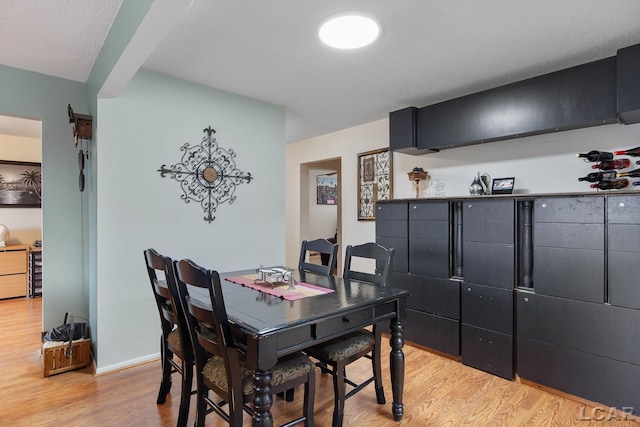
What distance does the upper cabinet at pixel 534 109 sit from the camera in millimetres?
2191

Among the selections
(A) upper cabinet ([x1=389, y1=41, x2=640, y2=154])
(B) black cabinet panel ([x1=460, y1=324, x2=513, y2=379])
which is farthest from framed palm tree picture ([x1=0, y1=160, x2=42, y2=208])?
(B) black cabinet panel ([x1=460, y1=324, x2=513, y2=379])

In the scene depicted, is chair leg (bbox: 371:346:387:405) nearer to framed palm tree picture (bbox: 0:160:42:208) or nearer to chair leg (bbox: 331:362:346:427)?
chair leg (bbox: 331:362:346:427)

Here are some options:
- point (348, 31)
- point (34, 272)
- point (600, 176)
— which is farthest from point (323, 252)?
point (34, 272)

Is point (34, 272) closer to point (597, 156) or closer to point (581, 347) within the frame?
point (581, 347)

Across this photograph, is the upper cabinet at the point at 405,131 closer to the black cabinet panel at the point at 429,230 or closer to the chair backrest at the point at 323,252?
the black cabinet panel at the point at 429,230

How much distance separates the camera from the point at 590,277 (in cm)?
224

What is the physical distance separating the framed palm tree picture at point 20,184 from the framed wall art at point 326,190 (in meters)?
4.82

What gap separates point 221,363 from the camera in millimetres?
1673

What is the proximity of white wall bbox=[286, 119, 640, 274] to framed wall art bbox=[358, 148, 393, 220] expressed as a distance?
7 centimetres

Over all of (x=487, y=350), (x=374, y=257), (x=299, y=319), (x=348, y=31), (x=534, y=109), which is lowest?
(x=487, y=350)

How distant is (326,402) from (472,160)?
253 centimetres

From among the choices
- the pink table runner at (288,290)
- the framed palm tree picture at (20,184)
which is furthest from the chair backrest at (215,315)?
the framed palm tree picture at (20,184)

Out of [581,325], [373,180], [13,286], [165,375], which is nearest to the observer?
[165,375]

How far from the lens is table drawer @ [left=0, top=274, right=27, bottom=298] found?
15.2 feet
